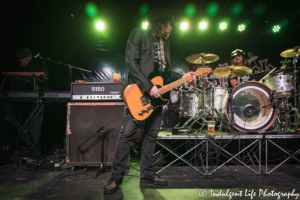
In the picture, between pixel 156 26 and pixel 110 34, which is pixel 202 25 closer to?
pixel 110 34

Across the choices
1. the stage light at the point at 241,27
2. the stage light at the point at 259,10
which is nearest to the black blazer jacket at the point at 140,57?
the stage light at the point at 241,27

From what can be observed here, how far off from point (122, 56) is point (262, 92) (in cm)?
358

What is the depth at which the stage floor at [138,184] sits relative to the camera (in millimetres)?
2168

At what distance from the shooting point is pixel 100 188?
7.80ft

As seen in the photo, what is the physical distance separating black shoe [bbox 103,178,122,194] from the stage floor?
0.17 ft

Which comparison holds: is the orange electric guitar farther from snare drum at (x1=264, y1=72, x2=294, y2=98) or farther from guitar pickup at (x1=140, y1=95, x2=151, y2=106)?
snare drum at (x1=264, y1=72, x2=294, y2=98)

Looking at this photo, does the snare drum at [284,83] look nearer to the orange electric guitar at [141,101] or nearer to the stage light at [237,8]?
the stage light at [237,8]

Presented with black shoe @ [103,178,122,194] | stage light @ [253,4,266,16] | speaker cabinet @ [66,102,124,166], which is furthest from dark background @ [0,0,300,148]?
black shoe @ [103,178,122,194]

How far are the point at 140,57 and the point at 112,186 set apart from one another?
1.67 meters

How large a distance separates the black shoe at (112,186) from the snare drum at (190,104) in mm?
2500

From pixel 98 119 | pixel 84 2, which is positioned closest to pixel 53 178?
pixel 98 119

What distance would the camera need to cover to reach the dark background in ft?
15.5

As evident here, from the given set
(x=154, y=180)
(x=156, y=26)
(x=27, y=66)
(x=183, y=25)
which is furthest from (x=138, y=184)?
(x=183, y=25)

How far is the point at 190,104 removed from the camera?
4.30 m
